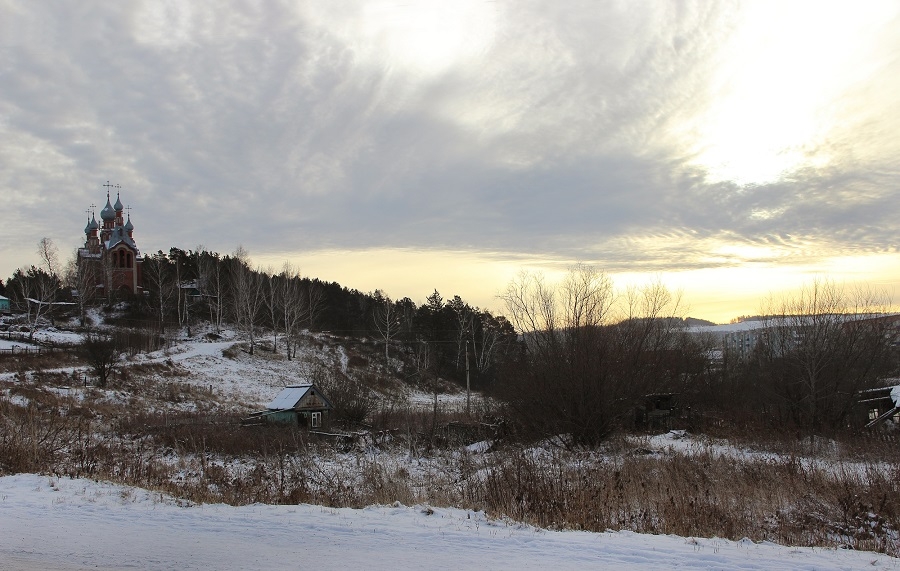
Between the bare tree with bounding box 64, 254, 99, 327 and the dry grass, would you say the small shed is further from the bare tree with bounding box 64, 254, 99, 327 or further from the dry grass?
the bare tree with bounding box 64, 254, 99, 327

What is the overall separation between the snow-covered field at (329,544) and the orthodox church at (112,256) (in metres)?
57.8

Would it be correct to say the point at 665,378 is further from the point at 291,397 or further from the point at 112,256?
the point at 112,256

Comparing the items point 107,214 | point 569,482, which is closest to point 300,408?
point 569,482

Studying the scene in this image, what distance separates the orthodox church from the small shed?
1642 inches

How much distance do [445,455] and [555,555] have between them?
12.6 m

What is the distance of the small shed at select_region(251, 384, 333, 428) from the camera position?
23.6 metres

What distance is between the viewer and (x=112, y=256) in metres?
63.2

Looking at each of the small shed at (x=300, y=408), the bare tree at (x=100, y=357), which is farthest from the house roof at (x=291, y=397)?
the bare tree at (x=100, y=357)

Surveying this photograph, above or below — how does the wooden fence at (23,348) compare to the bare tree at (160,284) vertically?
below

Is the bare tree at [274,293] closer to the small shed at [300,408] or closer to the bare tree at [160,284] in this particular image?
the bare tree at [160,284]

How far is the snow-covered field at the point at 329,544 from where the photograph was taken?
5086 mm

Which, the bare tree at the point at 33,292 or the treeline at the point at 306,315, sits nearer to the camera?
the bare tree at the point at 33,292

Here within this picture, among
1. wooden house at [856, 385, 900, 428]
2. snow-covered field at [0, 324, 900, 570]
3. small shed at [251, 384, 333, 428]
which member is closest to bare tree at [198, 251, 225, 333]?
small shed at [251, 384, 333, 428]

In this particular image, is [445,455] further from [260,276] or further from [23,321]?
[23,321]
